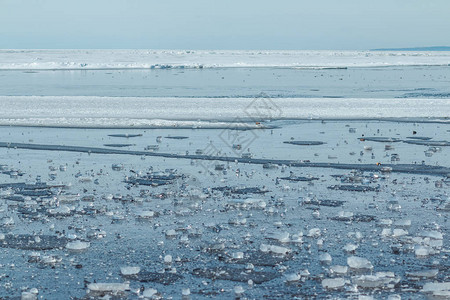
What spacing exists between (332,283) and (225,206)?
385 centimetres

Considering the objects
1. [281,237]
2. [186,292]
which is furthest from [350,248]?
[186,292]

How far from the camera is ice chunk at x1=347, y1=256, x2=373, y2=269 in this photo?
8039 millimetres

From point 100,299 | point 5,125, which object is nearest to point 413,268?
point 100,299

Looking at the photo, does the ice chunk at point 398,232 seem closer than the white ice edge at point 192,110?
Yes

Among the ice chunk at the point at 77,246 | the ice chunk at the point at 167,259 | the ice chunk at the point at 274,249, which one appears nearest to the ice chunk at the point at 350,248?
the ice chunk at the point at 274,249

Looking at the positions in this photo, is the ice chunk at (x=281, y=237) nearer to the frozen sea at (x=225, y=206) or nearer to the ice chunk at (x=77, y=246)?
the frozen sea at (x=225, y=206)

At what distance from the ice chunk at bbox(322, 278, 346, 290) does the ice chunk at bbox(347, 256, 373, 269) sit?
0.63m

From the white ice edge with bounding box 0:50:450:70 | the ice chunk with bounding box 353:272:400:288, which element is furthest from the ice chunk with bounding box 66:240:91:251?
the white ice edge with bounding box 0:50:450:70

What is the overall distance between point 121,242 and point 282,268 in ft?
7.49

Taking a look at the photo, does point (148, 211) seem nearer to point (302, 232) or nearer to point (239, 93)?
point (302, 232)

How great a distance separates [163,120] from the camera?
73.5 ft

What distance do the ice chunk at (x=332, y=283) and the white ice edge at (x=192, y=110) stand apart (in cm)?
1381

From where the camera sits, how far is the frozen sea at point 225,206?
7.67 meters

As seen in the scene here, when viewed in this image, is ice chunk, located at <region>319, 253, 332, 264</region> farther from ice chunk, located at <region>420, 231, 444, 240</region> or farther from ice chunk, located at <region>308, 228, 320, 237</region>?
ice chunk, located at <region>420, 231, 444, 240</region>
